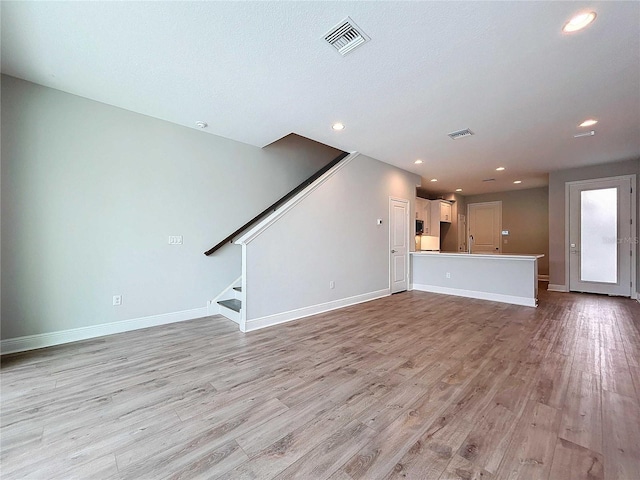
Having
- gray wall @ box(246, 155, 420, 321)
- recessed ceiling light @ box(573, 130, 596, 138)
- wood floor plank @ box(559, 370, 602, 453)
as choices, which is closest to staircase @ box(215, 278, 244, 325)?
gray wall @ box(246, 155, 420, 321)

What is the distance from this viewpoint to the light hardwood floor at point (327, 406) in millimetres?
1397

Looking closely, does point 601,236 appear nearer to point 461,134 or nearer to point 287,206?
point 461,134

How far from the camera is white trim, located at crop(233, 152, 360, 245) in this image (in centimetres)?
352

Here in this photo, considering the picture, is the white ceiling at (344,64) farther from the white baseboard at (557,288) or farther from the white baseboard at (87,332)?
the white baseboard at (557,288)

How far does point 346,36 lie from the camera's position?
213cm

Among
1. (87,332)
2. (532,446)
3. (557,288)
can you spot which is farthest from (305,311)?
(557,288)

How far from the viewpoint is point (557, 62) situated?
95.0 inches

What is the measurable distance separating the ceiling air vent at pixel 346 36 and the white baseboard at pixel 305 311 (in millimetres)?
3276

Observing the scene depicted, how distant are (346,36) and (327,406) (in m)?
2.92

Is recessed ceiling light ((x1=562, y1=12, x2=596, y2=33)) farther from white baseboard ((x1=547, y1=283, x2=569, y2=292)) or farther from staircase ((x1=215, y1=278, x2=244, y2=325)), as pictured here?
white baseboard ((x1=547, y1=283, x2=569, y2=292))

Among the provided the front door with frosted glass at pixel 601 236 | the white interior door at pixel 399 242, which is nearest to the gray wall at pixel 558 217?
the front door with frosted glass at pixel 601 236

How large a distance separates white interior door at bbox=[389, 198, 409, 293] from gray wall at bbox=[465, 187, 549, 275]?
494 cm

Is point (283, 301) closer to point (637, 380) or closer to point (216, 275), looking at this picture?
point (216, 275)

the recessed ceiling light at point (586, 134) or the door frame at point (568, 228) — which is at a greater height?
the recessed ceiling light at point (586, 134)
